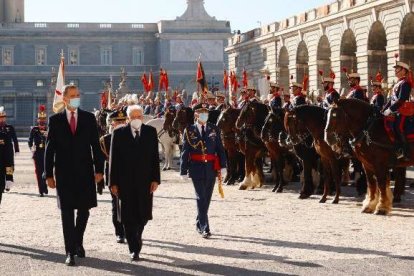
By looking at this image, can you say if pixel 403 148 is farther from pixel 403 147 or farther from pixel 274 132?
pixel 274 132

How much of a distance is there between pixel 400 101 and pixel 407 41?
76.4 feet

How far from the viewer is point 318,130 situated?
50.0ft

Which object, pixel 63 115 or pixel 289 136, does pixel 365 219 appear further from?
pixel 63 115

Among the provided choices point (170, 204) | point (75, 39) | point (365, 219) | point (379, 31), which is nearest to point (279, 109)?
point (170, 204)

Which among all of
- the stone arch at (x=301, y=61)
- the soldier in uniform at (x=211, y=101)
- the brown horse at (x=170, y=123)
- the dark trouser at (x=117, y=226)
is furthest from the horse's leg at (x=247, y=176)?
the stone arch at (x=301, y=61)

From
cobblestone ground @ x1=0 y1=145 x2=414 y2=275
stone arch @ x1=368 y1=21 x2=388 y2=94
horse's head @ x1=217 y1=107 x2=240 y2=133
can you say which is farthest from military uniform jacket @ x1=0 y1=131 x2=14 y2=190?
stone arch @ x1=368 y1=21 x2=388 y2=94

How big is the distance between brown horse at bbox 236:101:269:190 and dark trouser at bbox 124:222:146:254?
8.42 m

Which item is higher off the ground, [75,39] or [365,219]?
[75,39]

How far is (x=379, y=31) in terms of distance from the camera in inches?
1524

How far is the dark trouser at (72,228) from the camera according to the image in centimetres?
909

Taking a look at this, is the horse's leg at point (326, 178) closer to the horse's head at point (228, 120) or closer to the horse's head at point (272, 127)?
the horse's head at point (272, 127)

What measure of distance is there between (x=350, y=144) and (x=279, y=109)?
3.91 meters

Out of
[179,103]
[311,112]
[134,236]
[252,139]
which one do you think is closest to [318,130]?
[311,112]

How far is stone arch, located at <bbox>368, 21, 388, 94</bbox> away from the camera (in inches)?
1528
